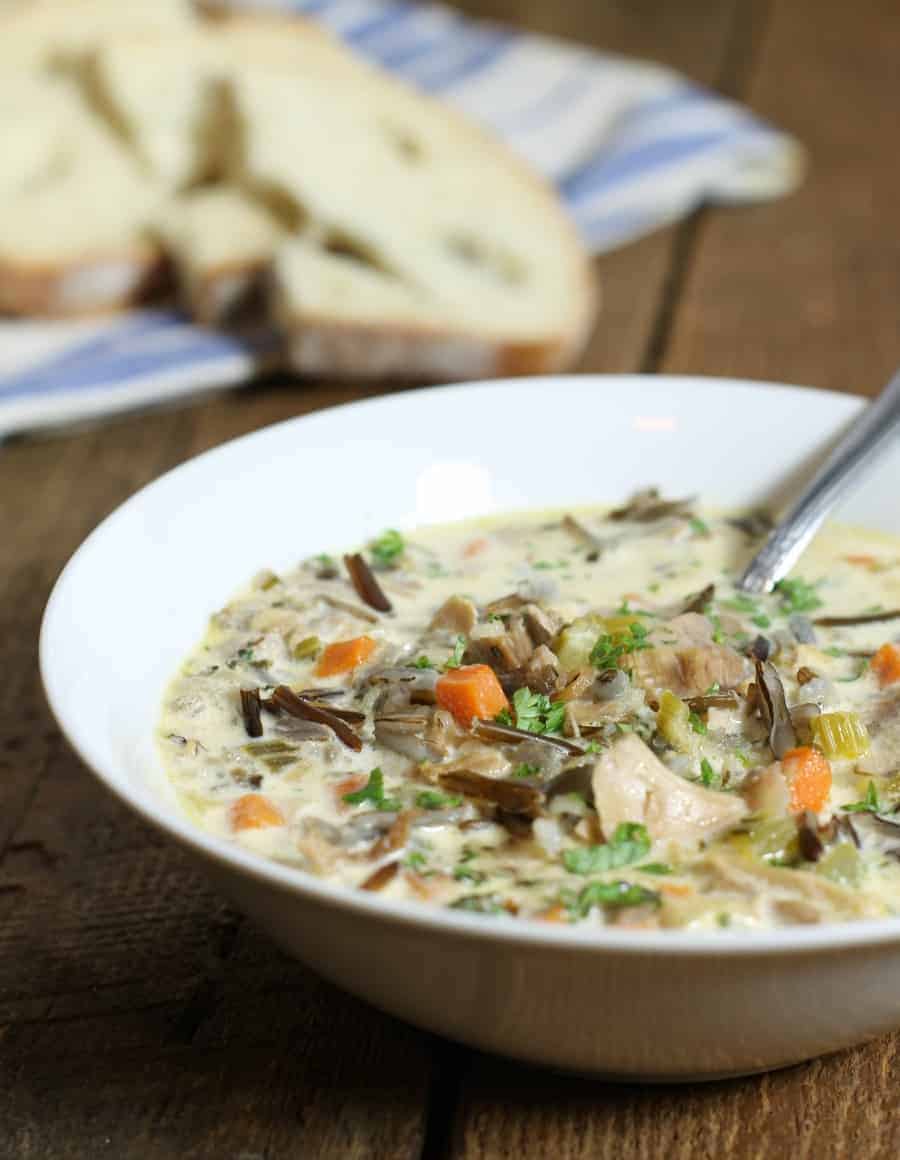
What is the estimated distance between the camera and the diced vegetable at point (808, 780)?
239cm

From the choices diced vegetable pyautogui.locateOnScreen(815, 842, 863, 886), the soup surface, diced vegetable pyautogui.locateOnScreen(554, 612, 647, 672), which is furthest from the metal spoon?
diced vegetable pyautogui.locateOnScreen(815, 842, 863, 886)

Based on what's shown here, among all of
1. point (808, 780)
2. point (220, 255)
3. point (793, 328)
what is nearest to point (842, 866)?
point (808, 780)

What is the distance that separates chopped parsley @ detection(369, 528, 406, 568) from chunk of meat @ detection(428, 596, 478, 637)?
319mm

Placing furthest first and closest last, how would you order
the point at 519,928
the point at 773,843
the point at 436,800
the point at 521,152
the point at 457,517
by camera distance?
the point at 521,152 < the point at 457,517 < the point at 436,800 < the point at 773,843 < the point at 519,928

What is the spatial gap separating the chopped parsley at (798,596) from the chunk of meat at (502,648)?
0.60 m

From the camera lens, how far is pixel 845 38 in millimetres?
7676

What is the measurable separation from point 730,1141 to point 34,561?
2401 millimetres

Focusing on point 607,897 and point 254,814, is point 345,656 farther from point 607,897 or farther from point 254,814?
point 607,897

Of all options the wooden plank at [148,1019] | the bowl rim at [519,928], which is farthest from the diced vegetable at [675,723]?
the bowl rim at [519,928]

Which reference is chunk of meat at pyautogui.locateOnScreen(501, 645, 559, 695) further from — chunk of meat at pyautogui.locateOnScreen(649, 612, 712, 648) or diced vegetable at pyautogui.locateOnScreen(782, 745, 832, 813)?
diced vegetable at pyautogui.locateOnScreen(782, 745, 832, 813)

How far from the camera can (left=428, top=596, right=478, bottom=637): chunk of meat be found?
291 cm

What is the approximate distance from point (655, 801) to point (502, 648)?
50 cm

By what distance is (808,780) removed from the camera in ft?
7.90

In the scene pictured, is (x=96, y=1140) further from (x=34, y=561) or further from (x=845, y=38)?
(x=845, y=38)
